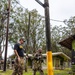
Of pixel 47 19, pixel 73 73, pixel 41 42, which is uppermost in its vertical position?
pixel 41 42

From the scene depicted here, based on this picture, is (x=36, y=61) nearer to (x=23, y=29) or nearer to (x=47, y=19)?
(x=47, y=19)

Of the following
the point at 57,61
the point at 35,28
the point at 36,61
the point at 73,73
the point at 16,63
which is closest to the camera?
the point at 16,63

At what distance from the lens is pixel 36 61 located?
1288 centimetres

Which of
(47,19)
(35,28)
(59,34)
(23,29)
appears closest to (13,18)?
(23,29)

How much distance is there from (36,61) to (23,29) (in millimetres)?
34895

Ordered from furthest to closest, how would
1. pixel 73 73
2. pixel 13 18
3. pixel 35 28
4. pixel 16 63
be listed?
pixel 35 28
pixel 13 18
pixel 73 73
pixel 16 63

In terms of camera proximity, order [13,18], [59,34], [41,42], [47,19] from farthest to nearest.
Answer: [59,34]
[41,42]
[13,18]
[47,19]

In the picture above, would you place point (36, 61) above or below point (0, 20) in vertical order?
below

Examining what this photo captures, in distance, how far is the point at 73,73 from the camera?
17672 mm

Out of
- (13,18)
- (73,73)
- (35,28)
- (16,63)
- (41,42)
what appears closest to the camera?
(16,63)

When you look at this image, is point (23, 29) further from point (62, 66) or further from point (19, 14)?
point (62, 66)

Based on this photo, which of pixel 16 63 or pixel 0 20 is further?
pixel 0 20

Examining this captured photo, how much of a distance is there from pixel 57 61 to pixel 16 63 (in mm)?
36555

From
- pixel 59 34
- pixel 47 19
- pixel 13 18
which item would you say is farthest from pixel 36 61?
pixel 59 34
